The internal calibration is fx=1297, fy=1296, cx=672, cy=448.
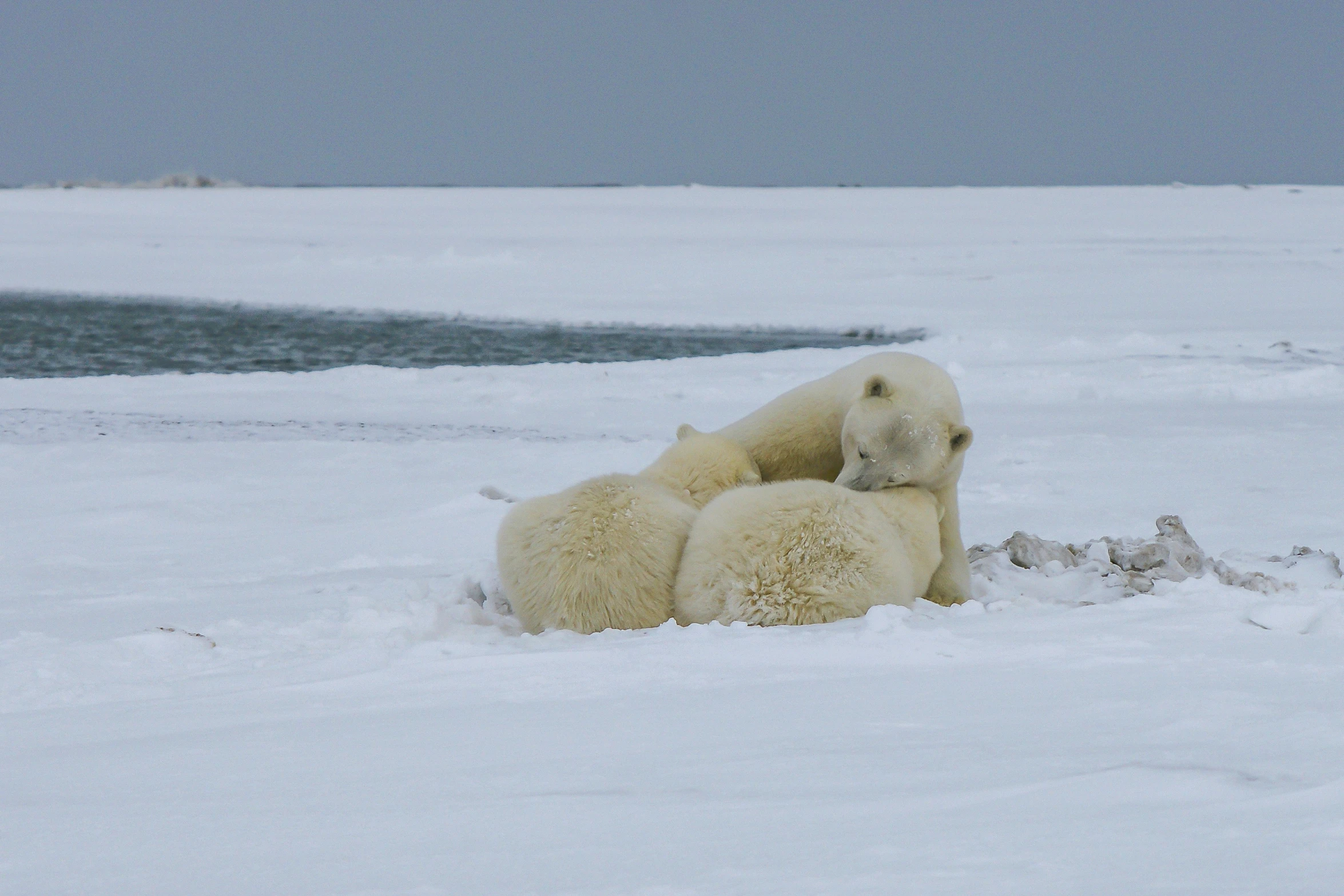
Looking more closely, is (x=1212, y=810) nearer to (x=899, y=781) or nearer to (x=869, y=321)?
(x=899, y=781)

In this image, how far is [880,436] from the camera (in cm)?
372

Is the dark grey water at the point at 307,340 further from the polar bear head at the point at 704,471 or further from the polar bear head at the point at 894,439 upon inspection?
the polar bear head at the point at 894,439

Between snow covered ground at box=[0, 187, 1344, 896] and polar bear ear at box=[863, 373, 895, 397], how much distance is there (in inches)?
25.5

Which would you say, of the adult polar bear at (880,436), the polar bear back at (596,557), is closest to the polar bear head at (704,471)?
the adult polar bear at (880,436)

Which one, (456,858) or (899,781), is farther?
(899,781)

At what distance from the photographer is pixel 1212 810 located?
167 cm

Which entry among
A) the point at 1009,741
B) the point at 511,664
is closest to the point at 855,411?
the point at 511,664

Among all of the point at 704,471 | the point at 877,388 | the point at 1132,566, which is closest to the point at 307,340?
the point at 704,471

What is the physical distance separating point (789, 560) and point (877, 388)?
0.65 metres

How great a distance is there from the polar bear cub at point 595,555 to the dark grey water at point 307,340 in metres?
9.43

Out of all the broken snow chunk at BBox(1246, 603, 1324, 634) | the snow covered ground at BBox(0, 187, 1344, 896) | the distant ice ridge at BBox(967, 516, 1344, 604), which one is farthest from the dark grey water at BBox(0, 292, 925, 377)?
the broken snow chunk at BBox(1246, 603, 1324, 634)

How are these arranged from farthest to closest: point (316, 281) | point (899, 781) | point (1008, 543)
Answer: point (316, 281) < point (1008, 543) < point (899, 781)

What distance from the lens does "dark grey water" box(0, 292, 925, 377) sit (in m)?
12.9

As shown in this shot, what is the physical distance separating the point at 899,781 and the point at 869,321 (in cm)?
1444
